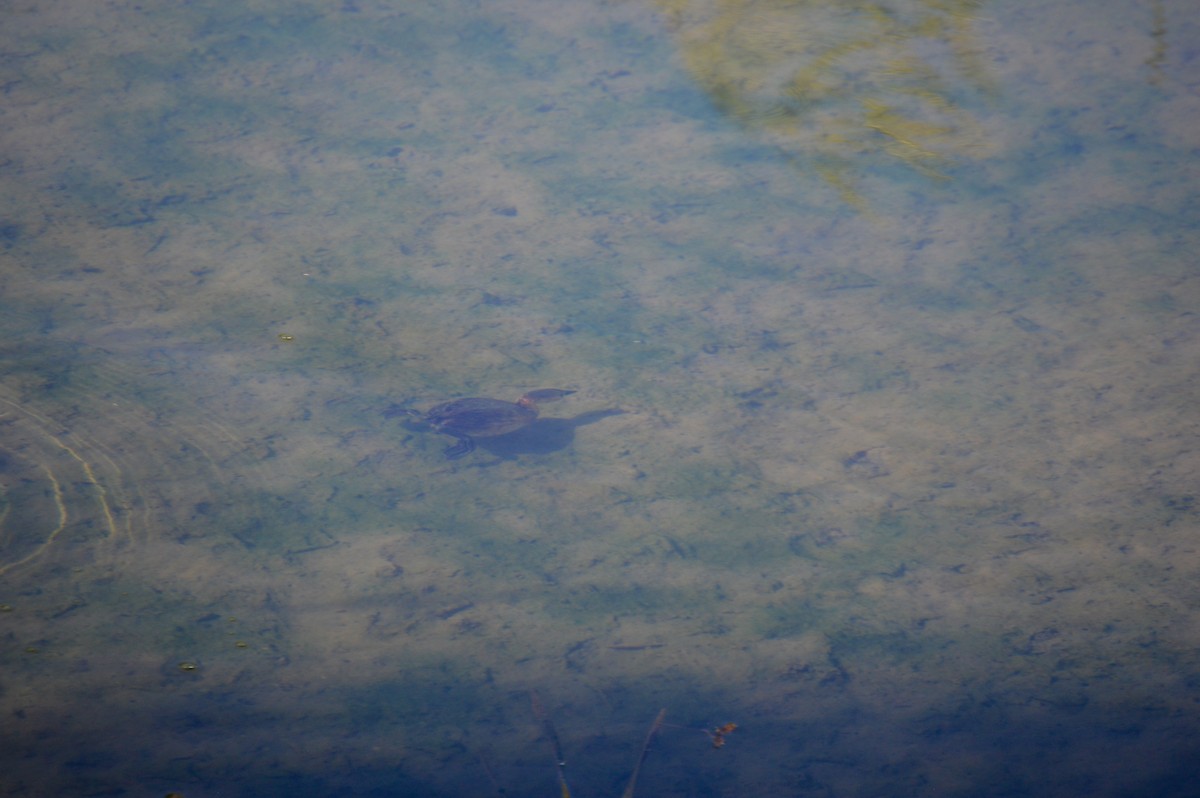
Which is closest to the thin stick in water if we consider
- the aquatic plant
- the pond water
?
the pond water

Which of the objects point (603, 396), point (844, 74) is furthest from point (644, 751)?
point (844, 74)

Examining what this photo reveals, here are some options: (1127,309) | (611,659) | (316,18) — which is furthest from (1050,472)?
(316,18)

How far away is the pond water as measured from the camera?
8.38 feet

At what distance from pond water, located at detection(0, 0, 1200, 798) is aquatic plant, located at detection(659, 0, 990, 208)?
0.10 feet

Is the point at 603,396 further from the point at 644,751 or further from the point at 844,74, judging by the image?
the point at 844,74

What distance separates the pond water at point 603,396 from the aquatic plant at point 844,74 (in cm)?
3

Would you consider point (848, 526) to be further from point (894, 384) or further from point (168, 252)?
point (168, 252)

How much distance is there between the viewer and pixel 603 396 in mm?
3785

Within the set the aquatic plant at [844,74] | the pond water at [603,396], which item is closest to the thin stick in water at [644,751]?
the pond water at [603,396]

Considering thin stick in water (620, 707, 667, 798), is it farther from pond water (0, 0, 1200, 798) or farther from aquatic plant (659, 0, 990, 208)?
aquatic plant (659, 0, 990, 208)

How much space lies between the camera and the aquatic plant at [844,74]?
494 cm

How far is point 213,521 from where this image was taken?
308 centimetres

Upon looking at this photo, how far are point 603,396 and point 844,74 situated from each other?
2.87 metres

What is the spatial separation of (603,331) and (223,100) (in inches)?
109
